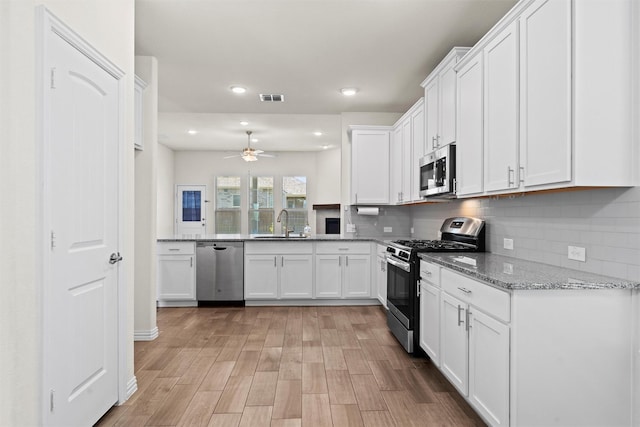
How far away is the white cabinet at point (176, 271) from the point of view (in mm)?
4891

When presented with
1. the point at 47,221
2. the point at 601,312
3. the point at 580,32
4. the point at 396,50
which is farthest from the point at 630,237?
the point at 47,221

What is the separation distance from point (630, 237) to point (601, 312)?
409mm

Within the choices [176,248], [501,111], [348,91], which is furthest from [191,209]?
[501,111]

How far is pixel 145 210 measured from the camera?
3666 mm

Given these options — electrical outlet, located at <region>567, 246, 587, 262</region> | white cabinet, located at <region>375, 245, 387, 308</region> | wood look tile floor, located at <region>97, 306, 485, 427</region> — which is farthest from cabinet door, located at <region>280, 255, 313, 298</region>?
electrical outlet, located at <region>567, 246, 587, 262</region>

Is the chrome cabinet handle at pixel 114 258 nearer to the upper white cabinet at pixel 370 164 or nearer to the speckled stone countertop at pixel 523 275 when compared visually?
the speckled stone countertop at pixel 523 275

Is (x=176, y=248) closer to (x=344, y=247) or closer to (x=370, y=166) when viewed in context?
(x=344, y=247)

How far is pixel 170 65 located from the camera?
12.7 feet

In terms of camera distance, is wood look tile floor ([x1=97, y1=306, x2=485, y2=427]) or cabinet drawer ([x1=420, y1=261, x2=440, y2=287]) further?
A: cabinet drawer ([x1=420, y1=261, x2=440, y2=287])

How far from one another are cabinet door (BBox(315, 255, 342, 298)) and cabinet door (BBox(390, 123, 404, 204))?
1.12 meters

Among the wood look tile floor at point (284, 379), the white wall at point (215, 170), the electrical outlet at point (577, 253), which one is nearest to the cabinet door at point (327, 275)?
the wood look tile floor at point (284, 379)

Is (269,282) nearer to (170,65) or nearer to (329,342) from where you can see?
(329,342)

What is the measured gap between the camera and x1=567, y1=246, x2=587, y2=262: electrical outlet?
2.14 metres

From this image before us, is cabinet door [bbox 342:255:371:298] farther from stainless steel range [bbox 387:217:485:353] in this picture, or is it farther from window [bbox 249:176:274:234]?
window [bbox 249:176:274:234]
